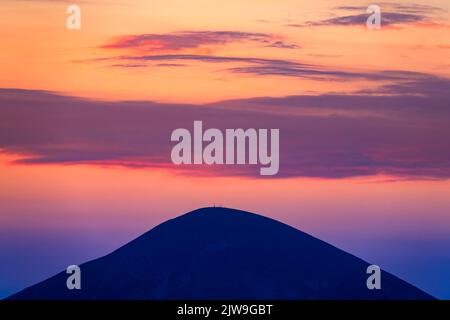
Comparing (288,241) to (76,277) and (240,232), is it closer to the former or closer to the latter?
(240,232)

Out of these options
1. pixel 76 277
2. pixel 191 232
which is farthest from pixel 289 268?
pixel 76 277

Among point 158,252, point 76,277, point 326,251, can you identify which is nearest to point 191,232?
point 158,252

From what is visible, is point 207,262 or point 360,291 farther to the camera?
point 360,291

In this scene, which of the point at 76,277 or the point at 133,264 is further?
the point at 133,264

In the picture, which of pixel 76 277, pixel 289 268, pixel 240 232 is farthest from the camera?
pixel 289 268

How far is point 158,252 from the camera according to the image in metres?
65.2
